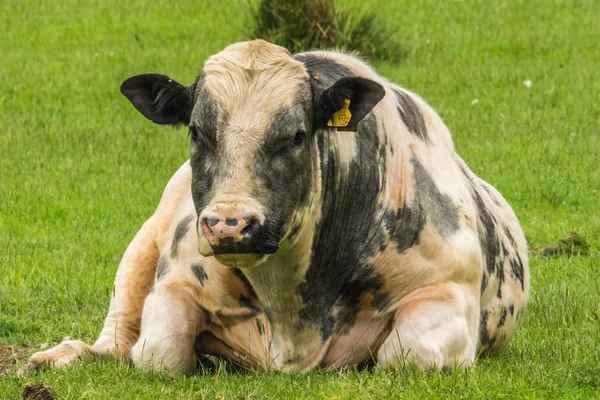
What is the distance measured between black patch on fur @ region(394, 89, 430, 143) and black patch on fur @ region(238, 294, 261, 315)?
4.35 feet

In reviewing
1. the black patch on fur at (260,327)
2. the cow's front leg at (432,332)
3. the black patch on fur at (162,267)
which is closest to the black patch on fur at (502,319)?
the cow's front leg at (432,332)

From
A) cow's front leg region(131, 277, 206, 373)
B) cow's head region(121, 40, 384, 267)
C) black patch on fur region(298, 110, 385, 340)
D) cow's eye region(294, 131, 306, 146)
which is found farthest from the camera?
cow's front leg region(131, 277, 206, 373)

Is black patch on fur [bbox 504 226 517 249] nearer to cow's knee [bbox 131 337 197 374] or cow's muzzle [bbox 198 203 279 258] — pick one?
cow's knee [bbox 131 337 197 374]

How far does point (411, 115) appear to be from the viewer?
303 inches

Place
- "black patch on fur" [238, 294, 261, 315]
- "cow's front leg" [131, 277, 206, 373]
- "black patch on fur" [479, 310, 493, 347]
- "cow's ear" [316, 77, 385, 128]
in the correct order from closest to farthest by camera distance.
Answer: "cow's ear" [316, 77, 385, 128] → "cow's front leg" [131, 277, 206, 373] → "black patch on fur" [238, 294, 261, 315] → "black patch on fur" [479, 310, 493, 347]

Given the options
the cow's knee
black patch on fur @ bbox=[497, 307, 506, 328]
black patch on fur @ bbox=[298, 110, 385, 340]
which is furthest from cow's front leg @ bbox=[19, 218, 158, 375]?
black patch on fur @ bbox=[497, 307, 506, 328]

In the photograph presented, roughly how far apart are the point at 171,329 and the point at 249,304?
0.44 meters

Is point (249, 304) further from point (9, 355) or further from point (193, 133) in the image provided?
point (9, 355)

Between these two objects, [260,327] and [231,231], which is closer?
[231,231]

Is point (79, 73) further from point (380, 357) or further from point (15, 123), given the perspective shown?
point (380, 357)

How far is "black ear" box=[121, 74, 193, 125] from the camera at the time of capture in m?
7.00

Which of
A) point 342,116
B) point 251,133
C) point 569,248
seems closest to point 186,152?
point 569,248

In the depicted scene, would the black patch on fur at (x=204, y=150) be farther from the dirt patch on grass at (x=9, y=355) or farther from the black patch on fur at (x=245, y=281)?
the dirt patch on grass at (x=9, y=355)

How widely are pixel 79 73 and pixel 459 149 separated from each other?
648 cm
